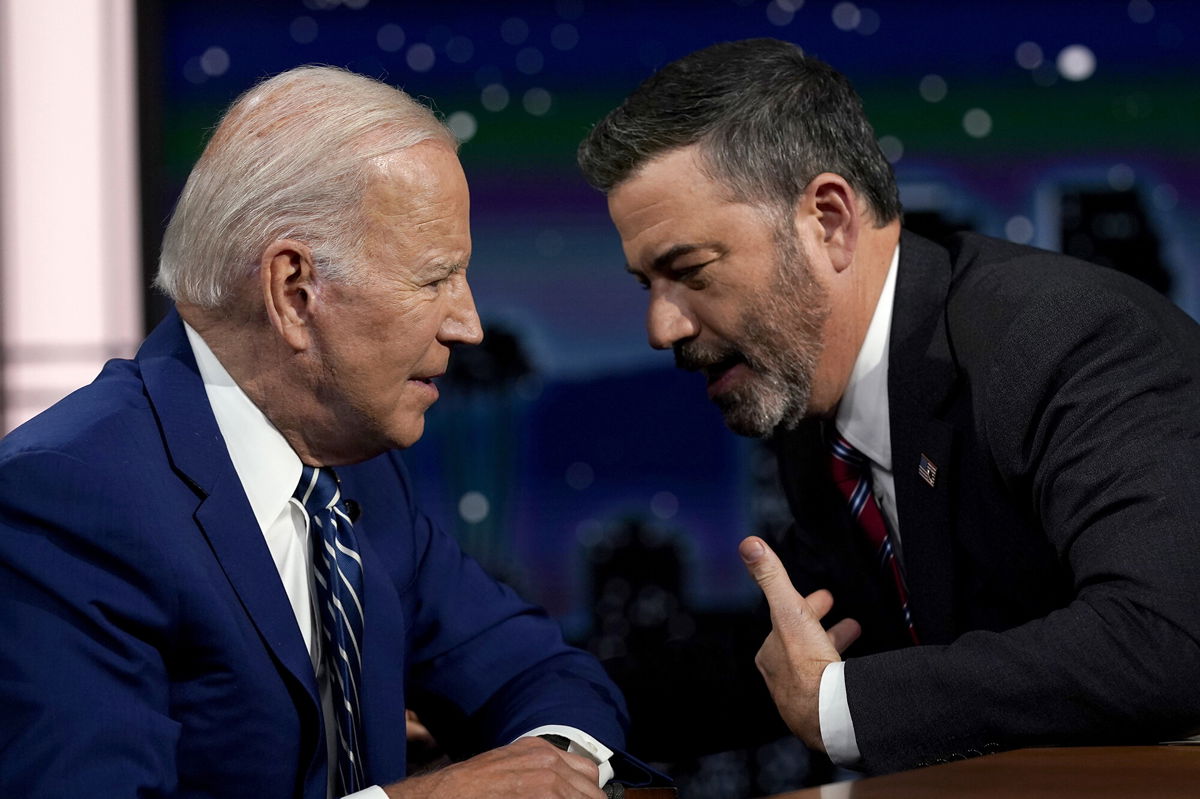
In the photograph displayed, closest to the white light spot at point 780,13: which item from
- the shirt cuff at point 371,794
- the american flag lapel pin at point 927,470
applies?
the american flag lapel pin at point 927,470

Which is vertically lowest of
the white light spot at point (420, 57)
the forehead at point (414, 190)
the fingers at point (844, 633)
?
the fingers at point (844, 633)

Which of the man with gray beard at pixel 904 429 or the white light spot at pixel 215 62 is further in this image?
the white light spot at pixel 215 62

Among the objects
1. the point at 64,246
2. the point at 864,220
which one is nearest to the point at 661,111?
the point at 864,220

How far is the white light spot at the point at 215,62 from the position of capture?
130 inches

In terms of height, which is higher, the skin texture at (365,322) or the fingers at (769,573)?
the skin texture at (365,322)

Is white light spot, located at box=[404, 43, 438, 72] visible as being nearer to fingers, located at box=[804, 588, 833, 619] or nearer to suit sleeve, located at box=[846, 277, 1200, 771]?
fingers, located at box=[804, 588, 833, 619]

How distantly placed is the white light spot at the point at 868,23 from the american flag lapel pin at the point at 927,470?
1762mm

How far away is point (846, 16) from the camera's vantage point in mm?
3199

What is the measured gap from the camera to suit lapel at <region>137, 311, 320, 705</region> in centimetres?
140

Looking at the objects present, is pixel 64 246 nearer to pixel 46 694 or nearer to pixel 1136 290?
pixel 46 694

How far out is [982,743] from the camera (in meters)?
1.43

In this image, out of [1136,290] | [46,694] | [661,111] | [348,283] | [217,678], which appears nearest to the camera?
[46,694]

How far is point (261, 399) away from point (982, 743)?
3.01 ft

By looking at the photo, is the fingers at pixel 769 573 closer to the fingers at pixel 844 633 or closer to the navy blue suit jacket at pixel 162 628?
the fingers at pixel 844 633
